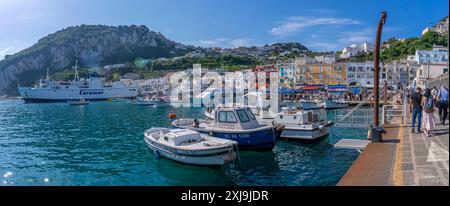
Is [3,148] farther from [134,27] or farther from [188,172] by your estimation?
[134,27]

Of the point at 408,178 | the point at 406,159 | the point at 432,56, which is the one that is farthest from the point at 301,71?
the point at 408,178

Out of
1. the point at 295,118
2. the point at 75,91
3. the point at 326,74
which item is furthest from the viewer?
the point at 75,91

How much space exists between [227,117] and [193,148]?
15.2 ft

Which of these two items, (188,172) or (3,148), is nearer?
(188,172)

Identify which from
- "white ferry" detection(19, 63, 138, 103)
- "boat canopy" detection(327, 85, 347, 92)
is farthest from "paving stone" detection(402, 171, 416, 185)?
"white ferry" detection(19, 63, 138, 103)

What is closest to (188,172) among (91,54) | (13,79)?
(13,79)

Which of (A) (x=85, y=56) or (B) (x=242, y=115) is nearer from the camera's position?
(B) (x=242, y=115)

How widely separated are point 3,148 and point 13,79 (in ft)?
459

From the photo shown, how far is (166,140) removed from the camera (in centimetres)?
1625

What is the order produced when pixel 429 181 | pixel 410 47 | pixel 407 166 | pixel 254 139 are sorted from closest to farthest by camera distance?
pixel 429 181
pixel 407 166
pixel 254 139
pixel 410 47

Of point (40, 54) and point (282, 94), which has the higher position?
point (40, 54)

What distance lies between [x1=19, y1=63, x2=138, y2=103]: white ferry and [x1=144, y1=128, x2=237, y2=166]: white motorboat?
97864mm

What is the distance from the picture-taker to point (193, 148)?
1443 centimetres

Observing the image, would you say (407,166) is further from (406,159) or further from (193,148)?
(193,148)
